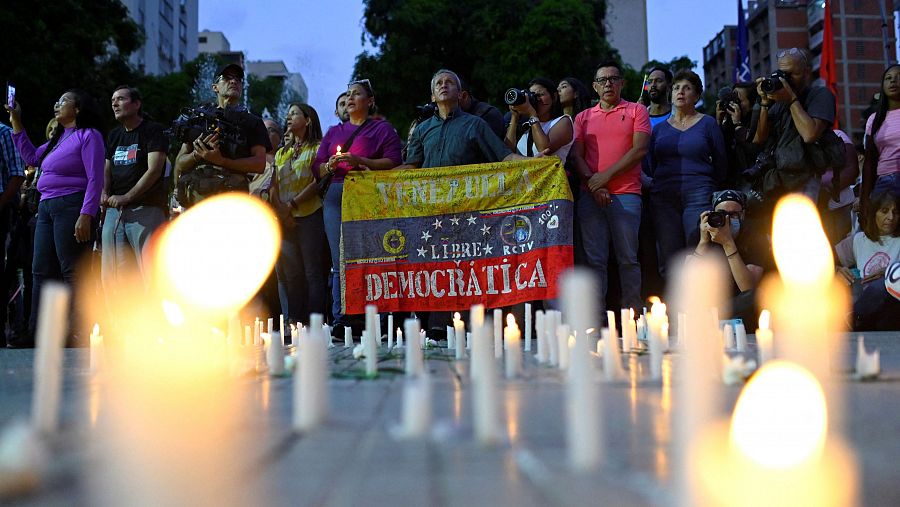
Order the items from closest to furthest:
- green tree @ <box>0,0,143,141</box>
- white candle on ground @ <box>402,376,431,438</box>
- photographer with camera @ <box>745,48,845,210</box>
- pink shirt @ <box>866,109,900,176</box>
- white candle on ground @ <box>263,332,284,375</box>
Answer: white candle on ground @ <box>402,376,431,438</box>
white candle on ground @ <box>263,332,284,375</box>
photographer with camera @ <box>745,48,845,210</box>
pink shirt @ <box>866,109,900,176</box>
green tree @ <box>0,0,143,141</box>

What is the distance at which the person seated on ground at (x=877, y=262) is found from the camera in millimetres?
6355

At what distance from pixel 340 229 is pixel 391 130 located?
94cm

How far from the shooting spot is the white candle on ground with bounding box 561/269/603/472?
1313mm

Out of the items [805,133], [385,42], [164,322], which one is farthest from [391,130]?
[385,42]

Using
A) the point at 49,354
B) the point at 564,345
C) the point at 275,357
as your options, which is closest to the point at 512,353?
the point at 564,345

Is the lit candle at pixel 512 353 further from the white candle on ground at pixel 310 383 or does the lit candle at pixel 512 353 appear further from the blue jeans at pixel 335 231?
the blue jeans at pixel 335 231

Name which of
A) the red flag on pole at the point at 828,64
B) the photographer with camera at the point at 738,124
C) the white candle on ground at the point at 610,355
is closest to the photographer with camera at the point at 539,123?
the photographer with camera at the point at 738,124

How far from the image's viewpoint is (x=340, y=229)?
278 inches

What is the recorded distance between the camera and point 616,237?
260 inches

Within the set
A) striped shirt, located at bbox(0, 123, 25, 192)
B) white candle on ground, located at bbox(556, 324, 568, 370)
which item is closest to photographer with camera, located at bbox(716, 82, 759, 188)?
white candle on ground, located at bbox(556, 324, 568, 370)

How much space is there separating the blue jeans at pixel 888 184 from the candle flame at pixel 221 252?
4522 millimetres

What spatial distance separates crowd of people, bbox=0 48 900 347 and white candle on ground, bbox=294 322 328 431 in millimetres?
4304

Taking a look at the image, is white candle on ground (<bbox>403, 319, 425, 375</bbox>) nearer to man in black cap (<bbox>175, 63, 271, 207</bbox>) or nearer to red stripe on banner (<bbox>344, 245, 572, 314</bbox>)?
red stripe on banner (<bbox>344, 245, 572, 314</bbox>)

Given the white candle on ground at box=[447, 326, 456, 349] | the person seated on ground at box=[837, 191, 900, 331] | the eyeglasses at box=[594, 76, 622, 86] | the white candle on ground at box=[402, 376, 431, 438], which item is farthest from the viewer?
the eyeglasses at box=[594, 76, 622, 86]
